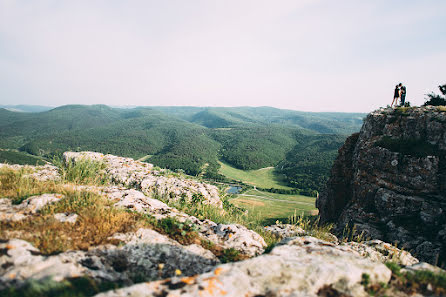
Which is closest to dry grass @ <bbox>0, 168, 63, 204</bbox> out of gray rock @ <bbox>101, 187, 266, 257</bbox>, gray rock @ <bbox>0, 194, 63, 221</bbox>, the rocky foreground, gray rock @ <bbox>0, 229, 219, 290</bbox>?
gray rock @ <bbox>0, 194, 63, 221</bbox>

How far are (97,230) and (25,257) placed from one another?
1340 mm

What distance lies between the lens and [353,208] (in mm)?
21828

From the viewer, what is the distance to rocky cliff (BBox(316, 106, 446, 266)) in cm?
1641

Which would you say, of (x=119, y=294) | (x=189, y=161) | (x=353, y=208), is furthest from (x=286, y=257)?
(x=189, y=161)

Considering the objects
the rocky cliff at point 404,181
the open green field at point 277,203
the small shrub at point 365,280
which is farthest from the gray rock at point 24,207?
the open green field at point 277,203

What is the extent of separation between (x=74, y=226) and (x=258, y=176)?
150891 millimetres

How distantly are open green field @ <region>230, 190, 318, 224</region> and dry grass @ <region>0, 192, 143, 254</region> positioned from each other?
7465 centimetres

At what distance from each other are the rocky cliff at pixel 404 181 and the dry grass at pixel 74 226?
17.8 meters

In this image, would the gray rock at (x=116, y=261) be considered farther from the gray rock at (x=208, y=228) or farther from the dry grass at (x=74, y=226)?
the gray rock at (x=208, y=228)

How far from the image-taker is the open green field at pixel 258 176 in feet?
436

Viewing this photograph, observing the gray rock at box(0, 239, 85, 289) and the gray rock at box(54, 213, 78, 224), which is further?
the gray rock at box(54, 213, 78, 224)

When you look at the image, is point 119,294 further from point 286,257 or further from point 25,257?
point 286,257

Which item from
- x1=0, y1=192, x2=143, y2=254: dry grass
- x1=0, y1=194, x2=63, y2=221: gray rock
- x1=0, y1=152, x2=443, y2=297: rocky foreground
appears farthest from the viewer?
x1=0, y1=194, x2=63, y2=221: gray rock

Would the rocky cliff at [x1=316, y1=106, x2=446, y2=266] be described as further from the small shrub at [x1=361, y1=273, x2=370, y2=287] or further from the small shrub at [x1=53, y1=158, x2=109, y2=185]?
the small shrub at [x1=53, y1=158, x2=109, y2=185]
